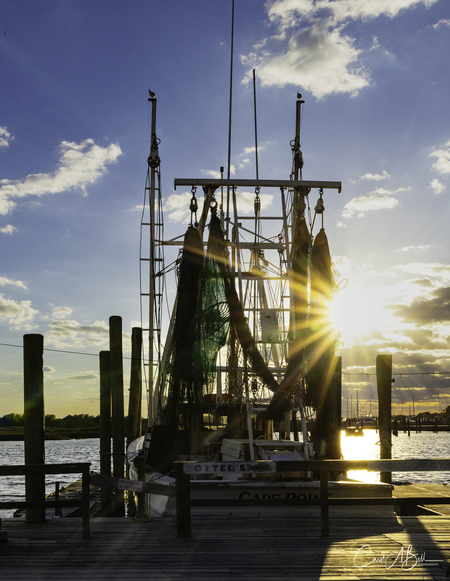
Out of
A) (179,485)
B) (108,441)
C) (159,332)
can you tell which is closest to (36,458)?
(179,485)

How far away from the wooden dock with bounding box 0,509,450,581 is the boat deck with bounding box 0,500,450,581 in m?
0.01

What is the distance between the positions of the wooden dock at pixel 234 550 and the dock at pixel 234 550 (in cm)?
1

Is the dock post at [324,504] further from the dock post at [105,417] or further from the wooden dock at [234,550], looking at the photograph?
the dock post at [105,417]

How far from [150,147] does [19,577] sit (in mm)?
18718

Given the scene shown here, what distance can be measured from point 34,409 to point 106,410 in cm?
642

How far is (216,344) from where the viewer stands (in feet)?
40.8

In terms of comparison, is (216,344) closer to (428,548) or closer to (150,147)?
(428,548)

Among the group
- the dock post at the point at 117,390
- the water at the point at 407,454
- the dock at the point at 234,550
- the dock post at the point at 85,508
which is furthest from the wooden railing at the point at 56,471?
the water at the point at 407,454

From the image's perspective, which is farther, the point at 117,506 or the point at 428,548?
the point at 117,506

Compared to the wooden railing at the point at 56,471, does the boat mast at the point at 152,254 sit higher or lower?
higher

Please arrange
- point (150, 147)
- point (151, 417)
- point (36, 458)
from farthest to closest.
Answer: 1. point (150, 147)
2. point (151, 417)
3. point (36, 458)

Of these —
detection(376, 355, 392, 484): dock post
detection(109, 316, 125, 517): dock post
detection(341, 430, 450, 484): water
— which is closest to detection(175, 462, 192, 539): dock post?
detection(341, 430, 450, 484): water

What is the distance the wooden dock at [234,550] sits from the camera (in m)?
6.40

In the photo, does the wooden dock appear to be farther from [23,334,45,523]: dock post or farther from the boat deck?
[23,334,45,523]: dock post
